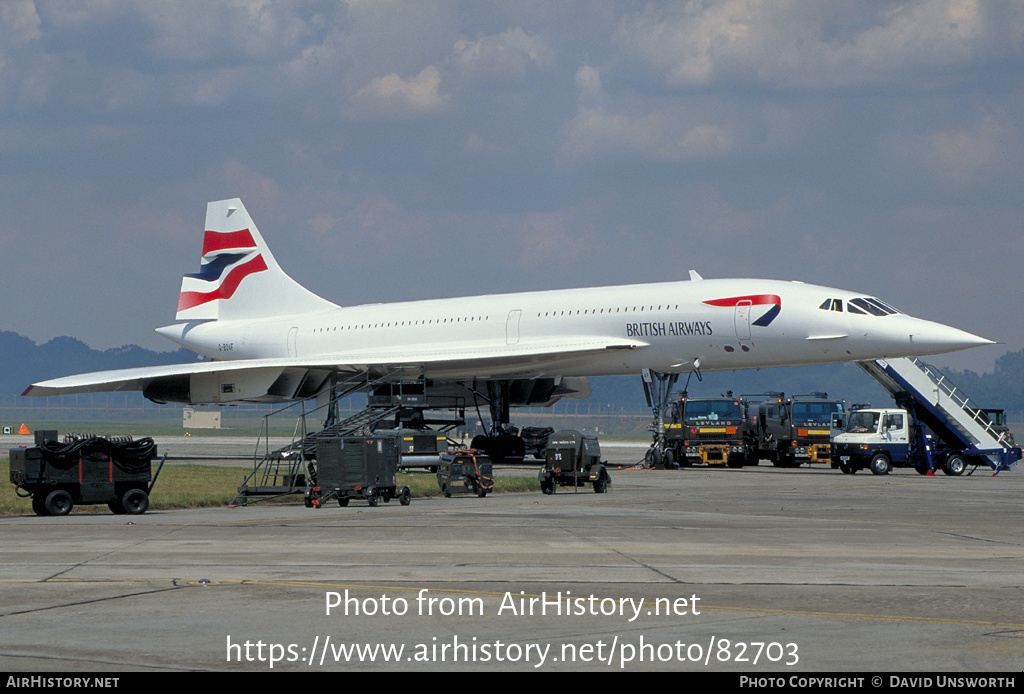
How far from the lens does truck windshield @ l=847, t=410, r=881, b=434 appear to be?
34562 mm

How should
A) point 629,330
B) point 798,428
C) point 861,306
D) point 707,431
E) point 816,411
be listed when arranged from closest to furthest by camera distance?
point 861,306 → point 629,330 → point 707,431 → point 798,428 → point 816,411

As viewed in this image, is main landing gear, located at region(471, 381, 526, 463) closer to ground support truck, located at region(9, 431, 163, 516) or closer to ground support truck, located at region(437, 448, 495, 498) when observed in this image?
ground support truck, located at region(437, 448, 495, 498)

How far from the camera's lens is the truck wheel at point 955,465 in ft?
114

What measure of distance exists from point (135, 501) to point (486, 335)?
865 inches

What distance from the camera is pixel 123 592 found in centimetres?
982

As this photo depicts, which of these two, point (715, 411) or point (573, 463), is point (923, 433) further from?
point (573, 463)

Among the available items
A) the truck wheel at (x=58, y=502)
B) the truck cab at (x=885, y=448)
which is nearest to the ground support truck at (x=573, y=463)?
the truck wheel at (x=58, y=502)

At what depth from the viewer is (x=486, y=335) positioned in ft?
132

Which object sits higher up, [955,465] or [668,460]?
[668,460]

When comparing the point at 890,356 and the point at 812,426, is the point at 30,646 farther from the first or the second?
the point at 812,426

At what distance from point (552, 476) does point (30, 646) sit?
17492 mm

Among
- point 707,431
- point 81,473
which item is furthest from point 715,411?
point 81,473

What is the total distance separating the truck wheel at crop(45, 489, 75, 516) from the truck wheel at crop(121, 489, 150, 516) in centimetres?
80

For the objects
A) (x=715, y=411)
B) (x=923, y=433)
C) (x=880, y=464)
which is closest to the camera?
(x=880, y=464)
